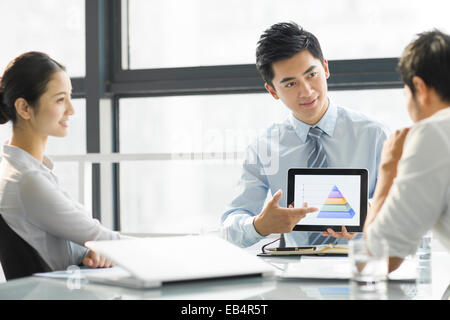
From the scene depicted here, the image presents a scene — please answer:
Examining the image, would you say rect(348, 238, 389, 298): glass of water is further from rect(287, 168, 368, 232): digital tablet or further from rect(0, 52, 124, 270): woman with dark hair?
rect(0, 52, 124, 270): woman with dark hair

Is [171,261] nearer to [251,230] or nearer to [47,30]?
[251,230]

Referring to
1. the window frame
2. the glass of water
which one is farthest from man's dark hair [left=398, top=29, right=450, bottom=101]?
the window frame

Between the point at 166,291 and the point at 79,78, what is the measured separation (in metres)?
2.58

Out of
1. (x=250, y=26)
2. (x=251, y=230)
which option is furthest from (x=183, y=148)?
(x=251, y=230)

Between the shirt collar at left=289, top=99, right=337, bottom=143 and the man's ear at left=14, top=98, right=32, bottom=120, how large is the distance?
36.7 inches

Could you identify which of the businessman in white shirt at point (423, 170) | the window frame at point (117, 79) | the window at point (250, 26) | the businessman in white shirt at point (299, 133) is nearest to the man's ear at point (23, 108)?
the businessman in white shirt at point (299, 133)

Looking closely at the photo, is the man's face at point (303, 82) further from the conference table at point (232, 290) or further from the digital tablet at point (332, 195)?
the conference table at point (232, 290)

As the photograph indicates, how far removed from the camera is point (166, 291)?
103cm

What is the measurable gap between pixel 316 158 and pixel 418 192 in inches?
37.8

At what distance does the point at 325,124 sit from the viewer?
6.65 ft

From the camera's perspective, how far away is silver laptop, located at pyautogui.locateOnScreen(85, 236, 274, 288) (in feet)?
3.50

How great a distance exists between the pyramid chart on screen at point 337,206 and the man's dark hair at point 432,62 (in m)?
0.44

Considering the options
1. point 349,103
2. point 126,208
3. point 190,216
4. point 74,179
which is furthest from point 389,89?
point 74,179

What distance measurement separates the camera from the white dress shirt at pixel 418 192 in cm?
102
